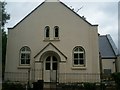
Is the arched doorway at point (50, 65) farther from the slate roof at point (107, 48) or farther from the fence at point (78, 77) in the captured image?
the slate roof at point (107, 48)

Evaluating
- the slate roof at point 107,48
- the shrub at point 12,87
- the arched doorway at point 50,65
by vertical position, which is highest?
the slate roof at point 107,48

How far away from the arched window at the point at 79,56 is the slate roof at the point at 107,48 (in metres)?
9.61

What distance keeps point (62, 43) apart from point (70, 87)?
7058mm

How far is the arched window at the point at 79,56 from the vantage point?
31.7 meters

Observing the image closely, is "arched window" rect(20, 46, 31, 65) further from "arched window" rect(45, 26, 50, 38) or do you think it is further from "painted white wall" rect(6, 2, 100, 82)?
"arched window" rect(45, 26, 50, 38)

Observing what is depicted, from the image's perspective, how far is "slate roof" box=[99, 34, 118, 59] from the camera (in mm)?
41000

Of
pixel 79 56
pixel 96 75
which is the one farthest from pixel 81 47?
pixel 96 75

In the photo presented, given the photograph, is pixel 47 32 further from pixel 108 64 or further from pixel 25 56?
pixel 108 64

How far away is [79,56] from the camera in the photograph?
104ft

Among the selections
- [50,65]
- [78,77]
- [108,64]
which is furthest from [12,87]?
[108,64]

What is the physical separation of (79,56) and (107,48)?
40.5 feet

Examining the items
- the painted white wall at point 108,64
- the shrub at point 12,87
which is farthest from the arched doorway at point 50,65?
the painted white wall at point 108,64

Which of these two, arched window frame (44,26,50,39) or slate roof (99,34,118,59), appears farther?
slate roof (99,34,118,59)

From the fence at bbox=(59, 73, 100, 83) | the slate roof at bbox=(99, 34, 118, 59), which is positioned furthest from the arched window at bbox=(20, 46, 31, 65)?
the slate roof at bbox=(99, 34, 118, 59)
